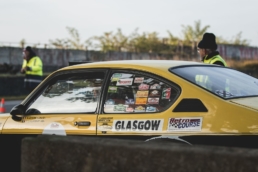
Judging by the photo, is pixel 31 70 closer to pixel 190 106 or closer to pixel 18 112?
pixel 18 112

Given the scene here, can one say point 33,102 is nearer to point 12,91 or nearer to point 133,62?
point 133,62

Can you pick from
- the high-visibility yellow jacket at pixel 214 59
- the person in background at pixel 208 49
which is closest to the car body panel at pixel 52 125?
the high-visibility yellow jacket at pixel 214 59

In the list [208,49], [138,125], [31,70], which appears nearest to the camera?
[138,125]

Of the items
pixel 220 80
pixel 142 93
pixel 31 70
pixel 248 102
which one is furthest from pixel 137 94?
pixel 31 70

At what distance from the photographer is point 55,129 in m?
6.27

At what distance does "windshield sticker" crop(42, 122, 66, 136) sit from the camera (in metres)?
6.21

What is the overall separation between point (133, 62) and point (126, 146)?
2360 mm

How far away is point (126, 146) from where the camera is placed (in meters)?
4.02

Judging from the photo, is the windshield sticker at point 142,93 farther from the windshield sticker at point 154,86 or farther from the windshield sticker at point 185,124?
the windshield sticker at point 185,124

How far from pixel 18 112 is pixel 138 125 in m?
1.45

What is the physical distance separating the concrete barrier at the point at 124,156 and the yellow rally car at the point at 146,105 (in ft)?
4.41

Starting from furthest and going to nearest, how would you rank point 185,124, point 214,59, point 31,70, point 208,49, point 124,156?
point 31,70 → point 208,49 → point 214,59 → point 185,124 → point 124,156

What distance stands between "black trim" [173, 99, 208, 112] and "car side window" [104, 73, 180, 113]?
108 mm

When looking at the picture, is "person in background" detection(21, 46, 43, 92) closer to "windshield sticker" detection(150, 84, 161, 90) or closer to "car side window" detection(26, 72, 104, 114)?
"car side window" detection(26, 72, 104, 114)
